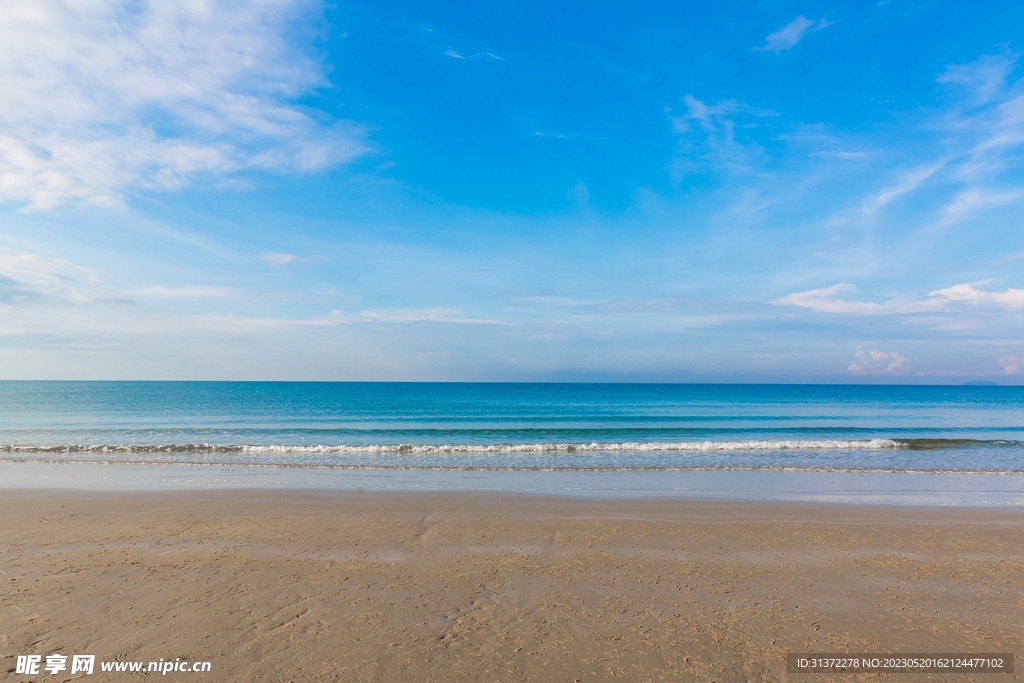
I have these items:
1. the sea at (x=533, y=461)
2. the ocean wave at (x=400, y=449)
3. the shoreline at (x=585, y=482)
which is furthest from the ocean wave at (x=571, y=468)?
the ocean wave at (x=400, y=449)

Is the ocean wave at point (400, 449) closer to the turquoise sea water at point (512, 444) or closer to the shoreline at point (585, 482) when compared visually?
the turquoise sea water at point (512, 444)

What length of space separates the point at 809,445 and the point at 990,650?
20.7 meters

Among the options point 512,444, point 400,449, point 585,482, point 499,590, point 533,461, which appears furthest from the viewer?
point 512,444

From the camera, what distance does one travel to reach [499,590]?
6488mm

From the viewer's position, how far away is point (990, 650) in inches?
202

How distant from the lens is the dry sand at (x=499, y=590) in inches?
191

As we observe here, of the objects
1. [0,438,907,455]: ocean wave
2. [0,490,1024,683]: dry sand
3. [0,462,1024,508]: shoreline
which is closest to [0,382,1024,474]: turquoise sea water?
[0,438,907,455]: ocean wave

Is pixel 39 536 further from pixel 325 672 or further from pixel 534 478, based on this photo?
pixel 534 478

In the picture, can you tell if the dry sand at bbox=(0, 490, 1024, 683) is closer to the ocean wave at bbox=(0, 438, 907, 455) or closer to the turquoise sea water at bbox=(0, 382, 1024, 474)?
the turquoise sea water at bbox=(0, 382, 1024, 474)

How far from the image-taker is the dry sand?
15.9 ft

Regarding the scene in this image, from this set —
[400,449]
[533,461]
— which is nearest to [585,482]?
[533,461]

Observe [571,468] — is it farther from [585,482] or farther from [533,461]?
[585,482]

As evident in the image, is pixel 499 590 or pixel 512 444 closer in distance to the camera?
pixel 499 590

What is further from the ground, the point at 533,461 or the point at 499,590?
the point at 499,590
